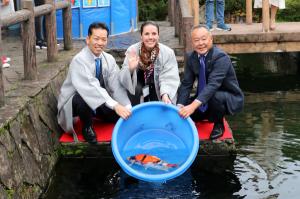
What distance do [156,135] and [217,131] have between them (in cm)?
62

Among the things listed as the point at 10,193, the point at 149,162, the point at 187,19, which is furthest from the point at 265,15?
the point at 10,193

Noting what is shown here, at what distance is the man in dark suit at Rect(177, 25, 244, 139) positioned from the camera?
521cm

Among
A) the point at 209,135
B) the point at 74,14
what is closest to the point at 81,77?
the point at 209,135

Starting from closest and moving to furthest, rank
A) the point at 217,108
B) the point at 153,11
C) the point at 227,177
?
1. the point at 227,177
2. the point at 217,108
3. the point at 153,11

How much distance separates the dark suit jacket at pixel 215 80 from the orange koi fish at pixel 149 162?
2.26 feet

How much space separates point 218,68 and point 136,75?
0.83m

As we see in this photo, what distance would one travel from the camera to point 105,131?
5691mm

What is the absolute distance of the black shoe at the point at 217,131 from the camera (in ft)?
17.9

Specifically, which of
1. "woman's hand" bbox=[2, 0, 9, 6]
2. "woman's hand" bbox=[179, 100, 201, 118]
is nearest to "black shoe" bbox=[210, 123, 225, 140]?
"woman's hand" bbox=[179, 100, 201, 118]

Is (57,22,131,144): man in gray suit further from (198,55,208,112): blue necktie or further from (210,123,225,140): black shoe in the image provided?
(210,123,225,140): black shoe

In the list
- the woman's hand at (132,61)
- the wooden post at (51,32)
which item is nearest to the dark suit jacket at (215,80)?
the woman's hand at (132,61)

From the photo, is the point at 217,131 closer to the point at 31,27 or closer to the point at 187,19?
the point at 187,19

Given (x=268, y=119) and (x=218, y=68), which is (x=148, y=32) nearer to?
(x=218, y=68)

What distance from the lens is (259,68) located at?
1114 cm
